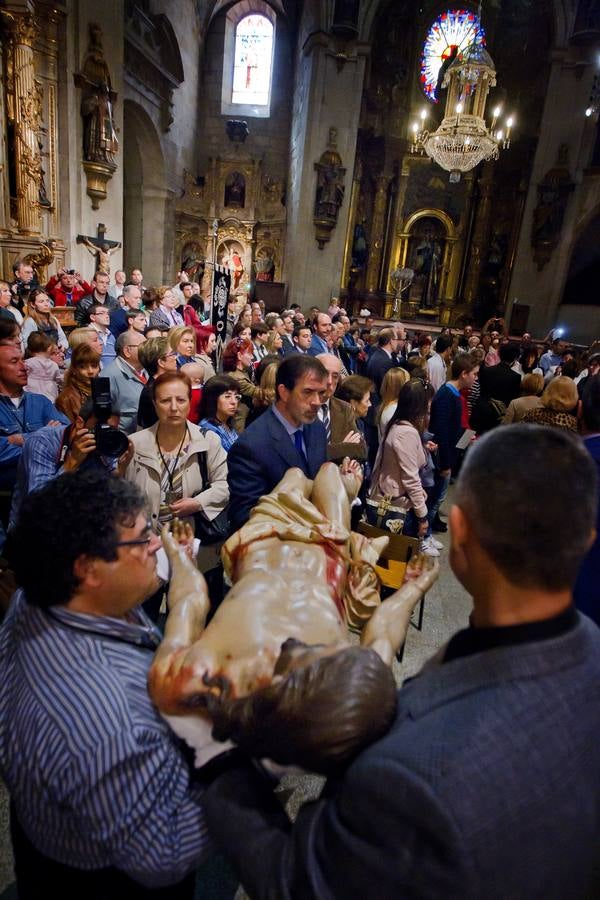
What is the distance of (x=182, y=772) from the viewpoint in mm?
1104

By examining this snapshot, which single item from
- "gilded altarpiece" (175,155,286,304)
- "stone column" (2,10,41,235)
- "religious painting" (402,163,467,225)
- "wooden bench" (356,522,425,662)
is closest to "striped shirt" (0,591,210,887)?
"wooden bench" (356,522,425,662)

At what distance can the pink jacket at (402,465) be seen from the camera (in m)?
3.59

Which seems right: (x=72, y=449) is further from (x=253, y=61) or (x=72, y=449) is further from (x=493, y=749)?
(x=253, y=61)

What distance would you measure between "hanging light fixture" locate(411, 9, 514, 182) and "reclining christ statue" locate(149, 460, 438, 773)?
12101 millimetres

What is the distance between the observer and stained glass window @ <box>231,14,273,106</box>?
1925cm

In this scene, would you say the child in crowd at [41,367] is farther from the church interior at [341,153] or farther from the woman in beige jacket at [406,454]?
the church interior at [341,153]

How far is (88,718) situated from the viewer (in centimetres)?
103

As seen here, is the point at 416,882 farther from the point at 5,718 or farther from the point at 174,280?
the point at 174,280

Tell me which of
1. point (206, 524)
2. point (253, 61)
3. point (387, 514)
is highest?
point (253, 61)

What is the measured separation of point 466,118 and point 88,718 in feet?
45.4

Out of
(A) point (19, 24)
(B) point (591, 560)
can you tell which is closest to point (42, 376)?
(B) point (591, 560)

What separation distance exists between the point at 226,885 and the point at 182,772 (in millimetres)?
1294

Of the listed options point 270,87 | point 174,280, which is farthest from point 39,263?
point 270,87

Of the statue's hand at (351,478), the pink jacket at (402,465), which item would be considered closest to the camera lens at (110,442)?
the statue's hand at (351,478)
